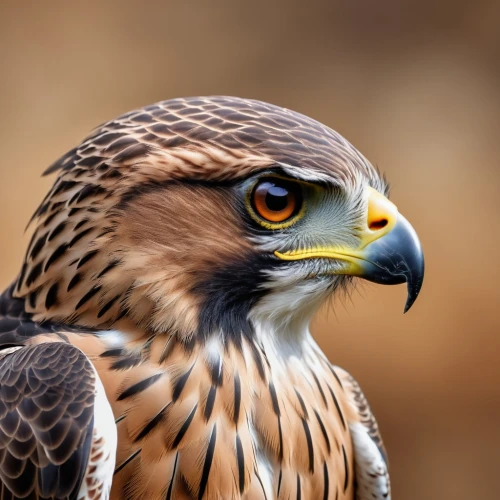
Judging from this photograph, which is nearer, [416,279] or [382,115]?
[416,279]

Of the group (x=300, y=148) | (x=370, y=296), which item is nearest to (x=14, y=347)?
(x=300, y=148)

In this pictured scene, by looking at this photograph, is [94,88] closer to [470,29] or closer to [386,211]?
[470,29]

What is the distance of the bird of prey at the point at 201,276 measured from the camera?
4.45 ft

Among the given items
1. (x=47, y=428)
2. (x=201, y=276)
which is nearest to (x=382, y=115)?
(x=201, y=276)

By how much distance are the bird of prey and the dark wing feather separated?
0.02m

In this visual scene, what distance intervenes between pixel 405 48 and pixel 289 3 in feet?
2.39

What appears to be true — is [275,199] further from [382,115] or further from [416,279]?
[382,115]

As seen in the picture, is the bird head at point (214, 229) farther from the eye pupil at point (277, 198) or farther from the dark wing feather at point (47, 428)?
the dark wing feather at point (47, 428)

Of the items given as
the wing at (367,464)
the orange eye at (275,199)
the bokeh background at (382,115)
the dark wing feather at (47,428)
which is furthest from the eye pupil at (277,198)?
the bokeh background at (382,115)

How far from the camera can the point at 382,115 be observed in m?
4.63

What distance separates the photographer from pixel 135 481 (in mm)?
1318

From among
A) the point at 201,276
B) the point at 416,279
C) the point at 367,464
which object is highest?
the point at 416,279

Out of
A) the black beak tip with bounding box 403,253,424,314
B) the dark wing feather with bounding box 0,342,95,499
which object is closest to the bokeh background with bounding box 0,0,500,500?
the black beak tip with bounding box 403,253,424,314

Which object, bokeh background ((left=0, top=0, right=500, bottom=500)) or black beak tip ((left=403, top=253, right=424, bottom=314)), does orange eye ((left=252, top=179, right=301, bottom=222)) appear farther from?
bokeh background ((left=0, top=0, right=500, bottom=500))
